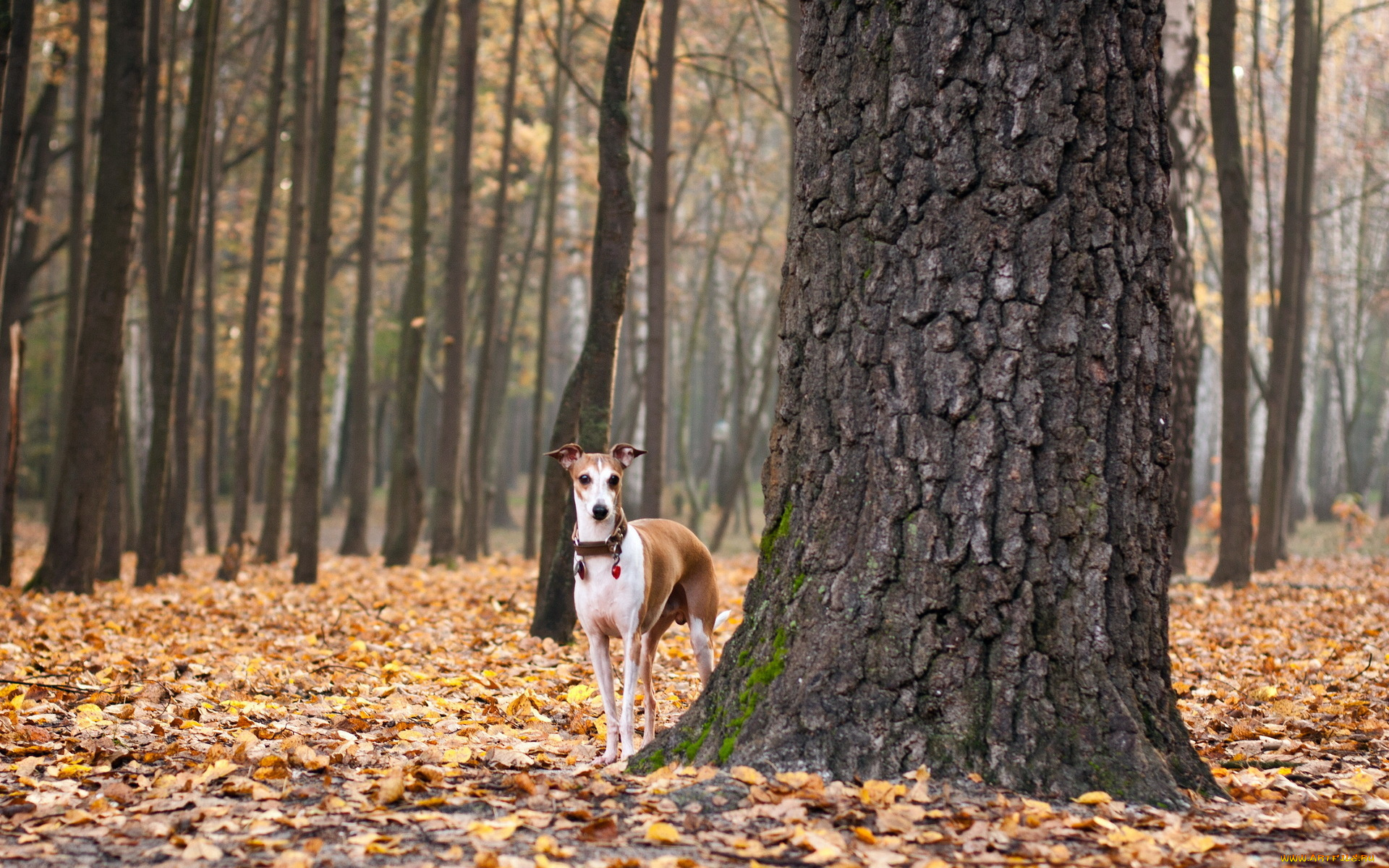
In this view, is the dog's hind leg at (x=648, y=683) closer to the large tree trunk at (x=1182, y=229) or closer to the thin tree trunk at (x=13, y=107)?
the large tree trunk at (x=1182, y=229)

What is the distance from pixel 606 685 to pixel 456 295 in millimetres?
11036

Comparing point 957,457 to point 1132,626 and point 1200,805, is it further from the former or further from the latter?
point 1200,805

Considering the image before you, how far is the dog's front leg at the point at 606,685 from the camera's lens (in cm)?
470

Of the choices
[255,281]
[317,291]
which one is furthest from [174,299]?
[255,281]

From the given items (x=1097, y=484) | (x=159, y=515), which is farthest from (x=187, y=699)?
(x=159, y=515)

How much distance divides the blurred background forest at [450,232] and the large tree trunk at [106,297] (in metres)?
0.80

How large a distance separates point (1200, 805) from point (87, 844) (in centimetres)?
353

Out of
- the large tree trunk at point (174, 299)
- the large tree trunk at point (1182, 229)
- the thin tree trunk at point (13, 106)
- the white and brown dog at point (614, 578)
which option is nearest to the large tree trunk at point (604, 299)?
the white and brown dog at point (614, 578)

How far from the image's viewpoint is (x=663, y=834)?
11.2 ft

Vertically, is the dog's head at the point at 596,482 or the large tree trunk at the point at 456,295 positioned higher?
the large tree trunk at the point at 456,295

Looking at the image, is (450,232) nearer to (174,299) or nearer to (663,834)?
(174,299)

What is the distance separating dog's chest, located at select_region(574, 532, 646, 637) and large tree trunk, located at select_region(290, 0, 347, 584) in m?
8.42

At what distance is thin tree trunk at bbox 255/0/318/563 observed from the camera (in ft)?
45.6

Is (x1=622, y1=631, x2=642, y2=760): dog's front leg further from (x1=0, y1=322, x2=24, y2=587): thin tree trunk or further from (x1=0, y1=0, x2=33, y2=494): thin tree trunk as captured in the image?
(x1=0, y1=322, x2=24, y2=587): thin tree trunk
